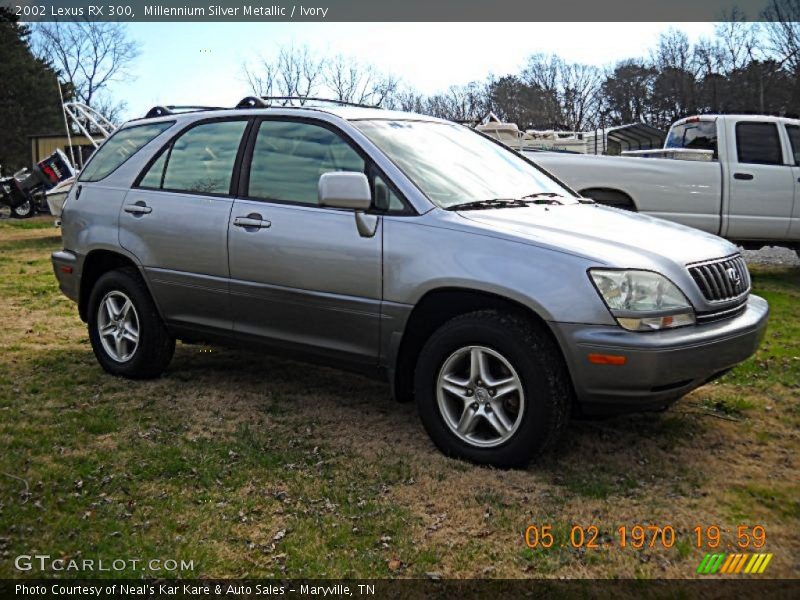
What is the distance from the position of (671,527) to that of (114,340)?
3927 mm

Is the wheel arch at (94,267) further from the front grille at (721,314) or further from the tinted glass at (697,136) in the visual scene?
the tinted glass at (697,136)

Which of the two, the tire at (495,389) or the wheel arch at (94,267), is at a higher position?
the wheel arch at (94,267)

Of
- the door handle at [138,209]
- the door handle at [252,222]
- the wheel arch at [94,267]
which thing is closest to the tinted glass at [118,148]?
the door handle at [138,209]

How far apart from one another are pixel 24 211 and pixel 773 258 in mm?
21169

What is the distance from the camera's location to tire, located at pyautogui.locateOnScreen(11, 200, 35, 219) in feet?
78.7

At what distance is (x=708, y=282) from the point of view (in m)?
3.85

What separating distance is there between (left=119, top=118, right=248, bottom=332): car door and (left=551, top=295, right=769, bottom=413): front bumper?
224cm

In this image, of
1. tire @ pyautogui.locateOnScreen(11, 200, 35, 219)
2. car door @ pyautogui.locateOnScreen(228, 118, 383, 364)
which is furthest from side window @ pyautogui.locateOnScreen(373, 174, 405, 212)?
tire @ pyautogui.locateOnScreen(11, 200, 35, 219)

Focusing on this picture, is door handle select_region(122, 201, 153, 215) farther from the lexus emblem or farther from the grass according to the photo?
the lexus emblem

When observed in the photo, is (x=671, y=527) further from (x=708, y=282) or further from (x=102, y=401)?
(x=102, y=401)

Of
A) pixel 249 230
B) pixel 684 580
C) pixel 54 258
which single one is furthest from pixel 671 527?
pixel 54 258

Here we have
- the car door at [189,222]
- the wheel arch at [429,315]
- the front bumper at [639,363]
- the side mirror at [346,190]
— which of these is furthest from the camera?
the car door at [189,222]

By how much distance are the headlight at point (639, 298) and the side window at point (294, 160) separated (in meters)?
1.53

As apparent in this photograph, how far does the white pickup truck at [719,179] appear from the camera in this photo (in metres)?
9.28
